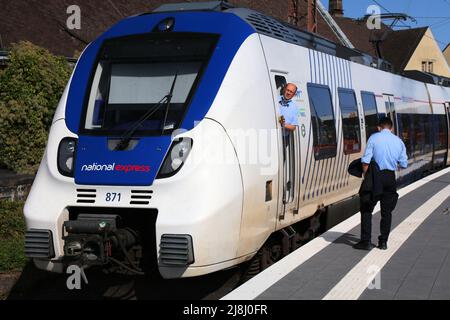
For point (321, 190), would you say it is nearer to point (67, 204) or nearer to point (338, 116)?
point (338, 116)

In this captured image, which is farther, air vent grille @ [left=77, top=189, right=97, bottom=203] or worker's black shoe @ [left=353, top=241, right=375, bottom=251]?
worker's black shoe @ [left=353, top=241, right=375, bottom=251]

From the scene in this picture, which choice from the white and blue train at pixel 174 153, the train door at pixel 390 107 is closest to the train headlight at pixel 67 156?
the white and blue train at pixel 174 153

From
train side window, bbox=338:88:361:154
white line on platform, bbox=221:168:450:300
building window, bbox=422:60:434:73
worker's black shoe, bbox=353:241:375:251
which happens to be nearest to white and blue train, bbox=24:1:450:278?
white line on platform, bbox=221:168:450:300

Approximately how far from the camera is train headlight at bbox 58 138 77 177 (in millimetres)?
5922

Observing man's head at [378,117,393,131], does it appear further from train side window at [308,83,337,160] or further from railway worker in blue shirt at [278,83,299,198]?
train side window at [308,83,337,160]

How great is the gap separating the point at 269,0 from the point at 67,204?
27.6 meters

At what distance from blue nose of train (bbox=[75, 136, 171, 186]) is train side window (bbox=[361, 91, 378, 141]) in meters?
5.84

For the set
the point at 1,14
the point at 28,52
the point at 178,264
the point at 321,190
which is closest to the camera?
the point at 178,264

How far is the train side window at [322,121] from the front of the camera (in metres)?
8.02

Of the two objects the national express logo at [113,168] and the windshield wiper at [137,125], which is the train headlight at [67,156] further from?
the windshield wiper at [137,125]

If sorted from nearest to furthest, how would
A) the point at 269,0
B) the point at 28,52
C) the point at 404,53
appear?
the point at 28,52, the point at 269,0, the point at 404,53

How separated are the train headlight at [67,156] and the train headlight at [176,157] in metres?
0.96

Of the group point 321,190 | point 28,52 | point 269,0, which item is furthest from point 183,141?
point 269,0

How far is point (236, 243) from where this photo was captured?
230 inches
